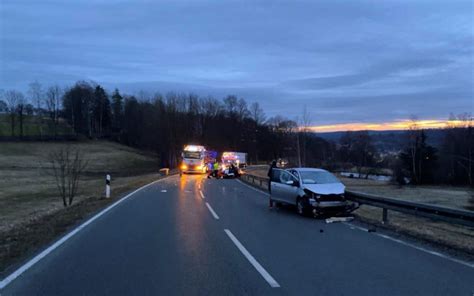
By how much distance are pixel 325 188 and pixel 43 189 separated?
3491 centimetres

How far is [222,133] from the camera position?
124688 millimetres

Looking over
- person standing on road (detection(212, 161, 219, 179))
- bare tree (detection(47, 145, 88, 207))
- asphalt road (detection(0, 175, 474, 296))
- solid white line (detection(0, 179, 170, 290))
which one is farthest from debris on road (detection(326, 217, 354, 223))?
person standing on road (detection(212, 161, 219, 179))

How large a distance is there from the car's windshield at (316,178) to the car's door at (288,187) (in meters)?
0.36

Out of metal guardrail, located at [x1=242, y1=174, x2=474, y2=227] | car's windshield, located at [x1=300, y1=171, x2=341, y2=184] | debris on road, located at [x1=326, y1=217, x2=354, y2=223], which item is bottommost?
debris on road, located at [x1=326, y1=217, x2=354, y2=223]

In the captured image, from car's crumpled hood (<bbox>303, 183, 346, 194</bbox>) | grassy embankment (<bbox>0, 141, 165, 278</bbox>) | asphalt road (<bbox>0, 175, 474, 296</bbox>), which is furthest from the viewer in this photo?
car's crumpled hood (<bbox>303, 183, 346, 194</bbox>)

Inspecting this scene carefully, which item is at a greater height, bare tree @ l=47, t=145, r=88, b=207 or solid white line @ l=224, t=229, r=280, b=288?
bare tree @ l=47, t=145, r=88, b=207

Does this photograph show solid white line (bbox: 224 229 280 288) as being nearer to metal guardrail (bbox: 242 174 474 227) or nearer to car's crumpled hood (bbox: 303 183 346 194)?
car's crumpled hood (bbox: 303 183 346 194)

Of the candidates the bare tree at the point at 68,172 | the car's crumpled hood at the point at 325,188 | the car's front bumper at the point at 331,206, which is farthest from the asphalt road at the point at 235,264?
the bare tree at the point at 68,172

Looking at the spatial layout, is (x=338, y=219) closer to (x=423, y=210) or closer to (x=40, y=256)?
(x=423, y=210)

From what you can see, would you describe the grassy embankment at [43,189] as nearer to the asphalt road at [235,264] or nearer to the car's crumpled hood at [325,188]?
the asphalt road at [235,264]

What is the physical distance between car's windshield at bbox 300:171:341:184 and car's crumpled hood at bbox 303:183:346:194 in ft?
1.66

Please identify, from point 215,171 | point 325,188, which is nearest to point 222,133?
point 215,171

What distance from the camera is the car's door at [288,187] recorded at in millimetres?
16578

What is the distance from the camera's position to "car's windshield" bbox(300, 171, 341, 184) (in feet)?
54.4
